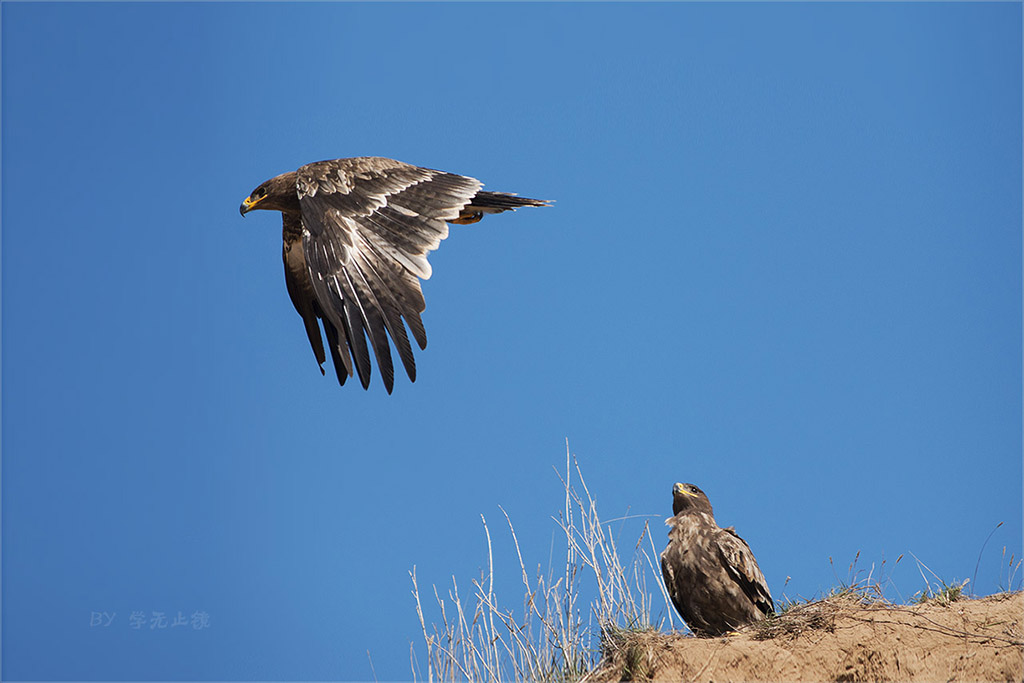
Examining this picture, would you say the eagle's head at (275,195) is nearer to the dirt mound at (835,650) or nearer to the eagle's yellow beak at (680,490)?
the eagle's yellow beak at (680,490)

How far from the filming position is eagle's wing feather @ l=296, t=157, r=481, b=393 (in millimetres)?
5051

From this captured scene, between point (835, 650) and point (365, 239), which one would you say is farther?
point (365, 239)

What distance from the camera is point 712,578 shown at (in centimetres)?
517

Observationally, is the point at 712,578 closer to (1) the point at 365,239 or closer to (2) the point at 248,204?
(1) the point at 365,239

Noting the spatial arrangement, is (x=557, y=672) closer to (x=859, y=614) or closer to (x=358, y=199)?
(x=859, y=614)

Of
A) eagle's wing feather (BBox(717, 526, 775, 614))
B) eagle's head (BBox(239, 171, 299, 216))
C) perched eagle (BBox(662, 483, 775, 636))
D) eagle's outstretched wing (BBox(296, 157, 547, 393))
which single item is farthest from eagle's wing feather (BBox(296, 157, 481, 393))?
eagle's wing feather (BBox(717, 526, 775, 614))

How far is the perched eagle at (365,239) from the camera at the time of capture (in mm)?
5074

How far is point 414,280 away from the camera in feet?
17.4

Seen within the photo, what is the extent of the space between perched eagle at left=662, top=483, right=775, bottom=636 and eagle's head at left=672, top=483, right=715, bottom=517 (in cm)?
16

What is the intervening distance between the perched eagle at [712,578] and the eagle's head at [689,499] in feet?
0.54

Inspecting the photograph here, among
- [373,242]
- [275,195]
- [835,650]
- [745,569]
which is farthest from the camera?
[275,195]

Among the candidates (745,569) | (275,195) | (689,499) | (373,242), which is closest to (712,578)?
(745,569)

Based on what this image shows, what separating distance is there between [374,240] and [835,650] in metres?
3.53

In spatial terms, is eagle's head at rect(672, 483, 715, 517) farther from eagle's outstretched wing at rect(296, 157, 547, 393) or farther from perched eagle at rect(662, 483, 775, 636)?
eagle's outstretched wing at rect(296, 157, 547, 393)
